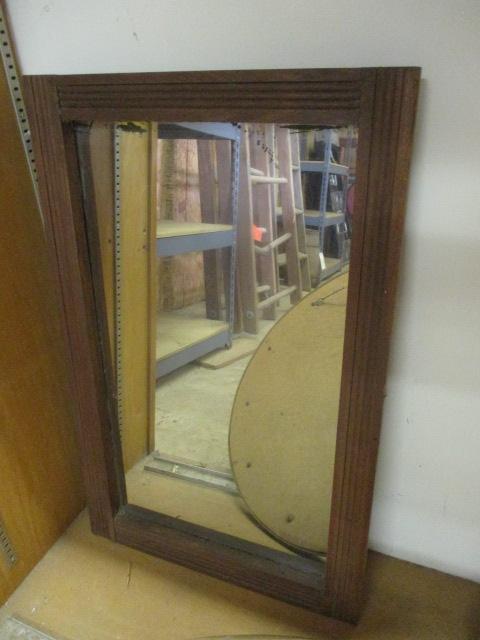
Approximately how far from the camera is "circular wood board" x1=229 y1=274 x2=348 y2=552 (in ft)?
2.98

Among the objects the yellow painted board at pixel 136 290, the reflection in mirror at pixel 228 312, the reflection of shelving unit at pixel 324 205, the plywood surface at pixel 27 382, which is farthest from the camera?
the reflection of shelving unit at pixel 324 205

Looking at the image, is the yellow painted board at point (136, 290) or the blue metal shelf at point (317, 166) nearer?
the yellow painted board at point (136, 290)

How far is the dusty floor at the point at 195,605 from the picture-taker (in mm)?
847

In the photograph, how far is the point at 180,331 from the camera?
1706 mm

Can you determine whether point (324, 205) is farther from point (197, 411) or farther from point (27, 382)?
point (27, 382)

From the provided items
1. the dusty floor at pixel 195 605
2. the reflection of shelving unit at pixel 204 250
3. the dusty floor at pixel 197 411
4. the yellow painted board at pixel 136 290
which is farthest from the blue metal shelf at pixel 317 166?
the dusty floor at pixel 195 605

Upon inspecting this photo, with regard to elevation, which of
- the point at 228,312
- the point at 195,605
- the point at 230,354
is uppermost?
the point at 228,312

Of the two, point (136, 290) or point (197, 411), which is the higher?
point (136, 290)

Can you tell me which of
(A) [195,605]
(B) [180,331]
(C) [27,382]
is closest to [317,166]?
(B) [180,331]

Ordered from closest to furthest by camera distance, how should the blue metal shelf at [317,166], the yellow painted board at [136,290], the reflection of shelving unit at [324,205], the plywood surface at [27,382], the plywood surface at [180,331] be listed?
the plywood surface at [27,382] → the yellow painted board at [136,290] → the reflection of shelving unit at [324,205] → the blue metal shelf at [317,166] → the plywood surface at [180,331]

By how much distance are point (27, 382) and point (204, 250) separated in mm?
902

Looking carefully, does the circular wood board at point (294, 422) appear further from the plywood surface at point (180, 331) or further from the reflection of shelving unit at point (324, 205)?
the plywood surface at point (180, 331)

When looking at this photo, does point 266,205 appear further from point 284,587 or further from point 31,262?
point 284,587

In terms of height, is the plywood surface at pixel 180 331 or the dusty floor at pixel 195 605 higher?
the plywood surface at pixel 180 331
